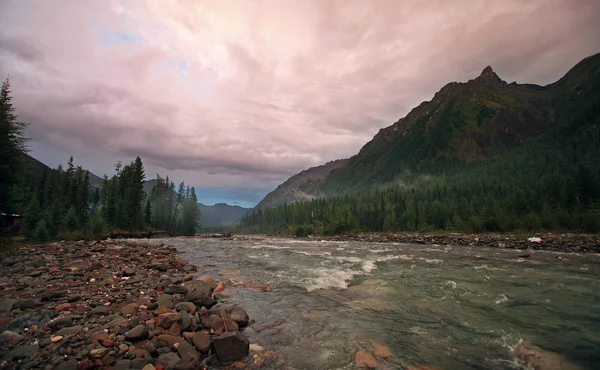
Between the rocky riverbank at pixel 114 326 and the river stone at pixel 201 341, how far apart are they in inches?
1.0

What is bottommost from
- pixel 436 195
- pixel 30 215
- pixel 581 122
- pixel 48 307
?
pixel 48 307

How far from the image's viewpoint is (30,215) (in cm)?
5050

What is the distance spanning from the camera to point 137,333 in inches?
309

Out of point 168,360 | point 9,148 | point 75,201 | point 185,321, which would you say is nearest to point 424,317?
point 185,321

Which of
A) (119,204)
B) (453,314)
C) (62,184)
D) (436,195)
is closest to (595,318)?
(453,314)

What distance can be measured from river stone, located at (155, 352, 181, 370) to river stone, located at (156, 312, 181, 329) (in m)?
1.80

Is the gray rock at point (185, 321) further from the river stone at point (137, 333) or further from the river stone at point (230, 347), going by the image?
the river stone at point (230, 347)

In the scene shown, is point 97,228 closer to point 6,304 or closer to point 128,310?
point 6,304

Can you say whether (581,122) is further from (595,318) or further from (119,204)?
(119,204)

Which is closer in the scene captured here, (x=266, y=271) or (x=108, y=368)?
(x=108, y=368)

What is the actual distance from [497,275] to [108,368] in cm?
2333

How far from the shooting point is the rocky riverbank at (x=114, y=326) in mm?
6793

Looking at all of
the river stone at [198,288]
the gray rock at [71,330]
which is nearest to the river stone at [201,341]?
the gray rock at [71,330]

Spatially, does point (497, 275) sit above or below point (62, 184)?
below
